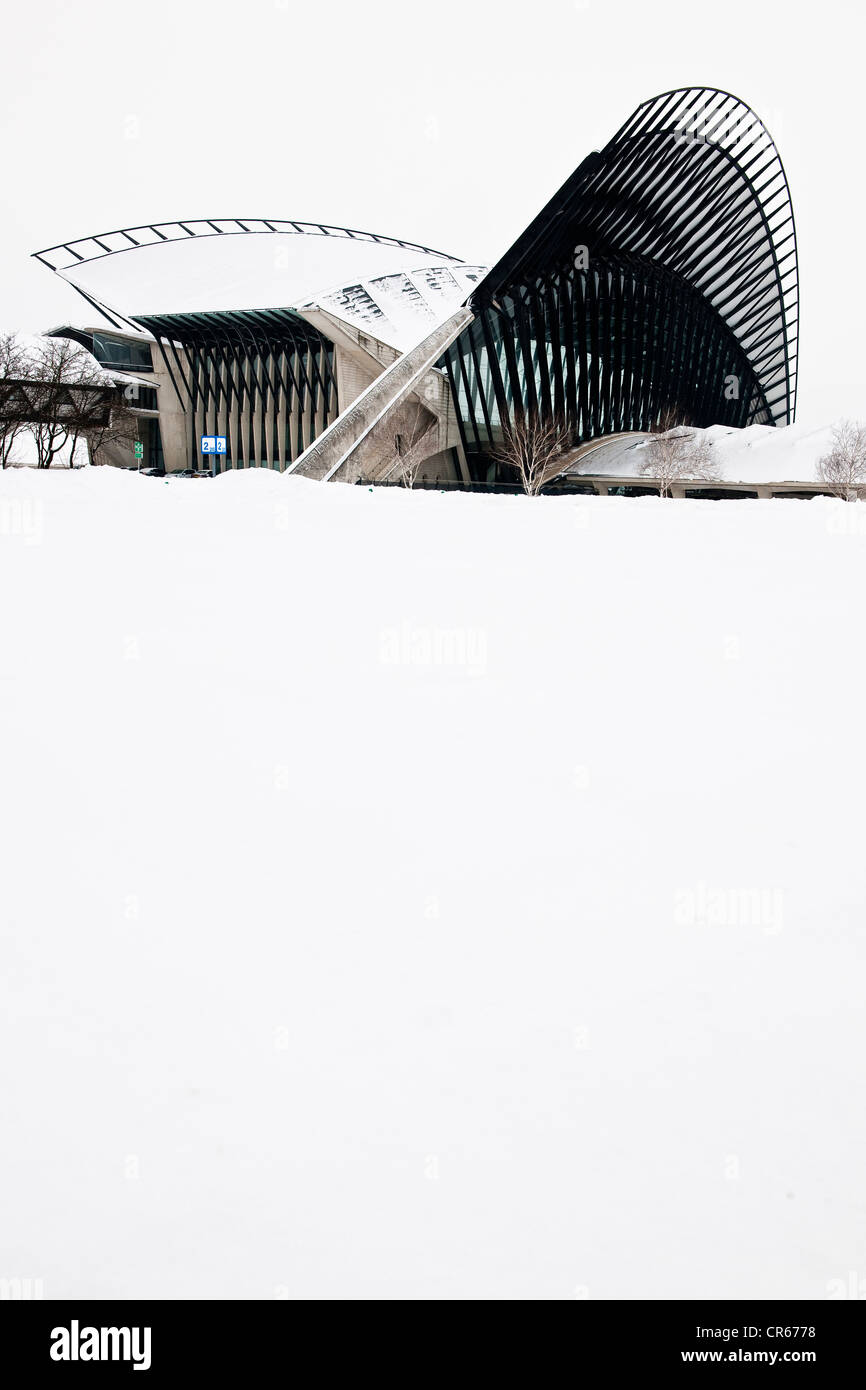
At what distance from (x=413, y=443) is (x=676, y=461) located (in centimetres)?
1793

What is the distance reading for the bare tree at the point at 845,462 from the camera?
152 feet

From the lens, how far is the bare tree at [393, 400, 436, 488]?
41.4 meters

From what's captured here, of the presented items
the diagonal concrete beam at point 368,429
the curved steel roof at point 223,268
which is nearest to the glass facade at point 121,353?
the curved steel roof at point 223,268

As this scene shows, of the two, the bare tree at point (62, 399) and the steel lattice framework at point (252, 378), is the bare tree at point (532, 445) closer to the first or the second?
the steel lattice framework at point (252, 378)

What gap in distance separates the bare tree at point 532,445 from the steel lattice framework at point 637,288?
0.59 meters

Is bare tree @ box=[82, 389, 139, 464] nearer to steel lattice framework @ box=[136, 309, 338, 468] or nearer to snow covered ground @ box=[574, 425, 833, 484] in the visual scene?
steel lattice framework @ box=[136, 309, 338, 468]

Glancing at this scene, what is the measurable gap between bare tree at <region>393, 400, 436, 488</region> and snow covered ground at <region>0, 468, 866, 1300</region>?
111 ft

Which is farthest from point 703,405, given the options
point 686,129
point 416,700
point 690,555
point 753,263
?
point 416,700

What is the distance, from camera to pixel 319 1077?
3.21 metres

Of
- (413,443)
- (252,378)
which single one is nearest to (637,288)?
(413,443)

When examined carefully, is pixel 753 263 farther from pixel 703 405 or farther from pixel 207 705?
pixel 207 705

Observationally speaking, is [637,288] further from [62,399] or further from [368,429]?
[62,399]

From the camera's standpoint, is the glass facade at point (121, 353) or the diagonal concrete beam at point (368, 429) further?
the glass facade at point (121, 353)

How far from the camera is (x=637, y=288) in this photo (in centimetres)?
5425
